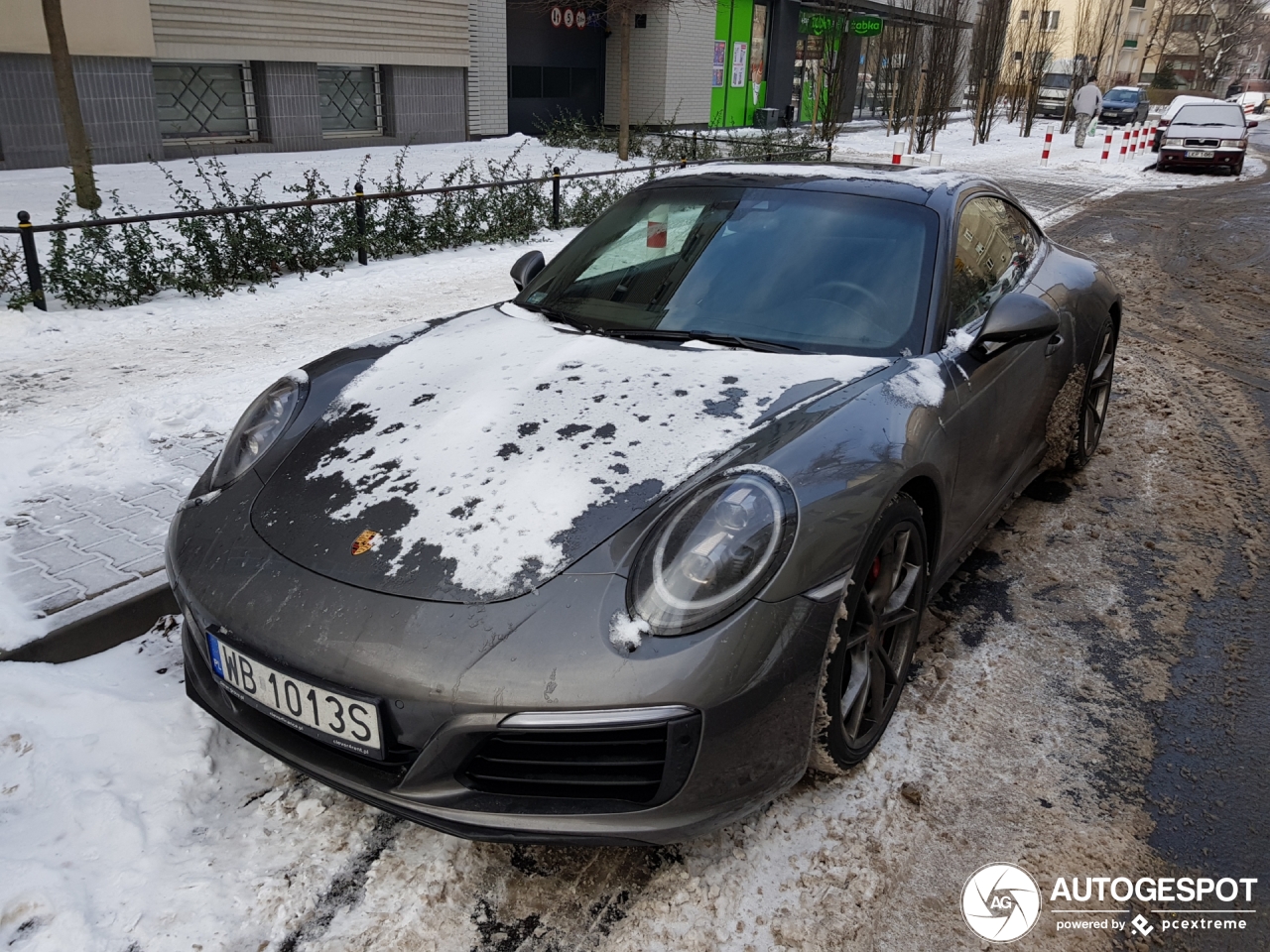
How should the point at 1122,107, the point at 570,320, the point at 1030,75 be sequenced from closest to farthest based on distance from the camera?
the point at 570,320
the point at 1030,75
the point at 1122,107

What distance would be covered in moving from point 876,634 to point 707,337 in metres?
1.10

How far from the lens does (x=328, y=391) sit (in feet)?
9.86

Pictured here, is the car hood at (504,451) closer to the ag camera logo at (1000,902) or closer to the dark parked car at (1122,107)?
the ag camera logo at (1000,902)

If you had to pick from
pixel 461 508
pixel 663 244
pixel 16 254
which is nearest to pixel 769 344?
pixel 663 244

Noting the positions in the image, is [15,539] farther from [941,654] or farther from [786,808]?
[941,654]

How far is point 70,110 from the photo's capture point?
1127 cm

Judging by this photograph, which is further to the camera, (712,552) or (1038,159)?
(1038,159)

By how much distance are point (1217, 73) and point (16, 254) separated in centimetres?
8117

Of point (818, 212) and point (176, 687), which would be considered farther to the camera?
point (818, 212)

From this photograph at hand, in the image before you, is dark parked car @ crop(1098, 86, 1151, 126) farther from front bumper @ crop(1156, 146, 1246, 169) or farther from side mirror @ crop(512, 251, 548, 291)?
side mirror @ crop(512, 251, 548, 291)

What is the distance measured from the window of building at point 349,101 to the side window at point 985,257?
649 inches

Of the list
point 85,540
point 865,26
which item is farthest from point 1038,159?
point 85,540

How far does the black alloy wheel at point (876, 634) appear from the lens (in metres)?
2.34

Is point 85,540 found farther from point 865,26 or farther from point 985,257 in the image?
point 865,26
